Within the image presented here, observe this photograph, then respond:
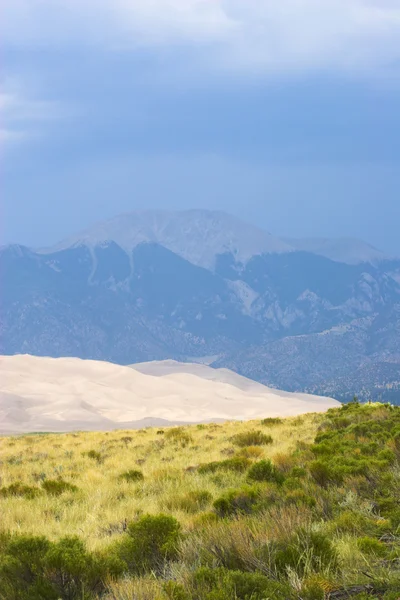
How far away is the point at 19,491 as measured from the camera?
12.7 meters

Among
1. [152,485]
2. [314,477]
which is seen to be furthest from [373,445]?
[152,485]

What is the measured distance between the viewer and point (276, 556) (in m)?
5.95

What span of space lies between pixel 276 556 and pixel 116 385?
5429 inches

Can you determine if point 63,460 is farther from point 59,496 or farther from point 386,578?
point 386,578

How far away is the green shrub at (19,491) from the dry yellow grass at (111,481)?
22 cm

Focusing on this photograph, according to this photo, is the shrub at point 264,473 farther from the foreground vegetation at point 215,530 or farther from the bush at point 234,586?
the bush at point 234,586

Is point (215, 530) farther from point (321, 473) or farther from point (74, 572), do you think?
point (321, 473)

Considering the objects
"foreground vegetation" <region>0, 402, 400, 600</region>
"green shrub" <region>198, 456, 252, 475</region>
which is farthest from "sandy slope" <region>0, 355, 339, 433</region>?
"foreground vegetation" <region>0, 402, 400, 600</region>

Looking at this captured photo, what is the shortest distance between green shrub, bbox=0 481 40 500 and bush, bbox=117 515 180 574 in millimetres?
A: 4994

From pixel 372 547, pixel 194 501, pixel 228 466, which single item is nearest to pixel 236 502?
pixel 194 501

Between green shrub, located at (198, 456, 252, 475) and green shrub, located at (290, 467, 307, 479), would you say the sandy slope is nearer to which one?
green shrub, located at (198, 456, 252, 475)

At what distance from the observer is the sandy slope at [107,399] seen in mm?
106312

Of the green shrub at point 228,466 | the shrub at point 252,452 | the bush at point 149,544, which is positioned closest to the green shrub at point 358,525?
the bush at point 149,544

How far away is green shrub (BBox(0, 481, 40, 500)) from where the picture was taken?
12195 millimetres
